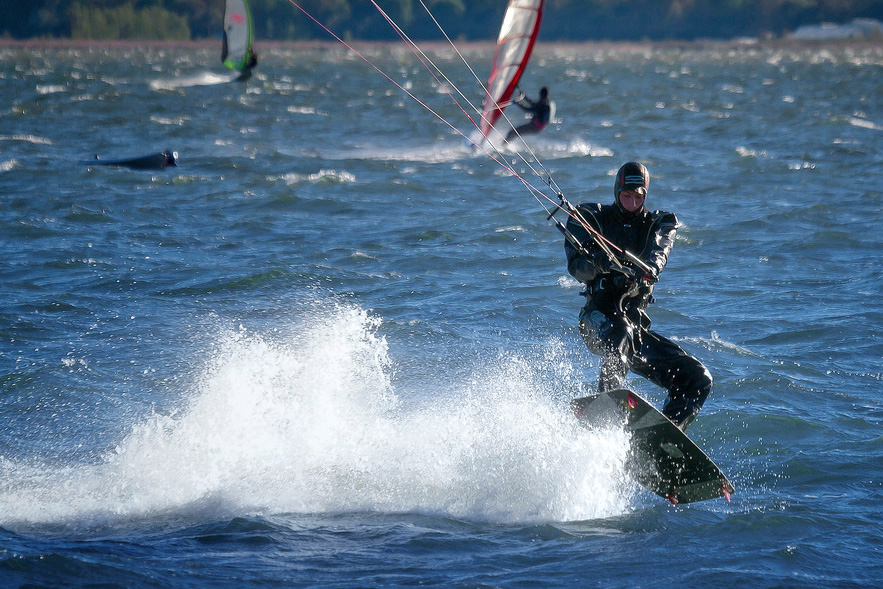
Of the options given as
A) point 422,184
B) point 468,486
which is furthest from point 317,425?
point 422,184

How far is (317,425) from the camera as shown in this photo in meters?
7.25

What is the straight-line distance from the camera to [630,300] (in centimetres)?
647

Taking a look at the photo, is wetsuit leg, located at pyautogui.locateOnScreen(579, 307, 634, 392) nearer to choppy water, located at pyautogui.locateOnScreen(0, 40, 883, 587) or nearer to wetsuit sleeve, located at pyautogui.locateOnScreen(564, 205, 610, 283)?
wetsuit sleeve, located at pyautogui.locateOnScreen(564, 205, 610, 283)

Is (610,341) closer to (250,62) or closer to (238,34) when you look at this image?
(238,34)

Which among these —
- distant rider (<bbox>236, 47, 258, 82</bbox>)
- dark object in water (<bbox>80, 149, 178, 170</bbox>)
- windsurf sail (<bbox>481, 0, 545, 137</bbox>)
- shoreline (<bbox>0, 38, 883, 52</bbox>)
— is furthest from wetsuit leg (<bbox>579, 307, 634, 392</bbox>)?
shoreline (<bbox>0, 38, 883, 52</bbox>)

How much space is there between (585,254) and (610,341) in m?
0.53

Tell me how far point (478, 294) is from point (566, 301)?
92 cm

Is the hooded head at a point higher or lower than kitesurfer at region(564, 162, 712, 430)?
higher

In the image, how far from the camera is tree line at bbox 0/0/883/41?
107m

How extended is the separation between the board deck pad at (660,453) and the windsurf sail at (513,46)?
514 inches

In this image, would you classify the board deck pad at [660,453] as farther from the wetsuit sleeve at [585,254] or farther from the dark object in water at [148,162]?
the dark object in water at [148,162]

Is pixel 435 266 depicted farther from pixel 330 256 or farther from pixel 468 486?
pixel 468 486

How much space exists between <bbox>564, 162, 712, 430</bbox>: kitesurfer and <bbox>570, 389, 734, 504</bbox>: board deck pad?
0.62ft

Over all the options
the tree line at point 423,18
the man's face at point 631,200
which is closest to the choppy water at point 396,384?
the man's face at point 631,200
